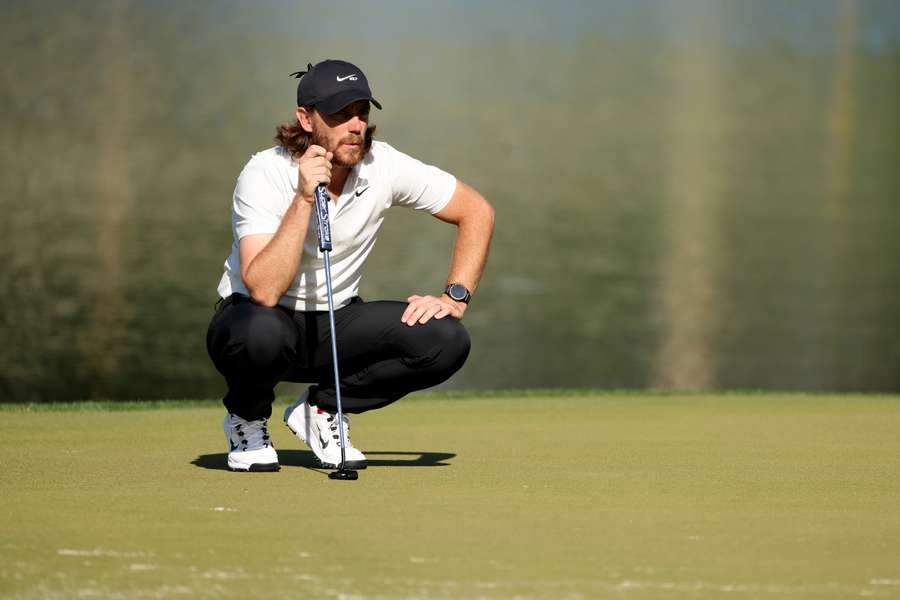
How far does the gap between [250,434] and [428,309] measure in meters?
0.64

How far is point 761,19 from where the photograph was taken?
118 meters

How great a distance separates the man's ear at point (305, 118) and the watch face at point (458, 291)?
673mm

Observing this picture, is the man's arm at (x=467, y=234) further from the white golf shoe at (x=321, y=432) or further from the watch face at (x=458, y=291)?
the white golf shoe at (x=321, y=432)

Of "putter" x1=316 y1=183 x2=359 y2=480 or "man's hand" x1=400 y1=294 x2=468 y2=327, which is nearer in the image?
"putter" x1=316 y1=183 x2=359 y2=480

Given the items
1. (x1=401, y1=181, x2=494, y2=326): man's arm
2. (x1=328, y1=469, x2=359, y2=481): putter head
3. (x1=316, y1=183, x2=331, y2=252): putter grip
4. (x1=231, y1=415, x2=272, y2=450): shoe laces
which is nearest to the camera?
(x1=328, y1=469, x2=359, y2=481): putter head

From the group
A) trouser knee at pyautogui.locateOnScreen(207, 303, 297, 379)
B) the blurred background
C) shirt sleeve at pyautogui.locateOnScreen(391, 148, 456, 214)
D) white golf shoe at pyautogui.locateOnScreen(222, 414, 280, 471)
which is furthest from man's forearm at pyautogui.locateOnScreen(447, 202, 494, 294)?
the blurred background

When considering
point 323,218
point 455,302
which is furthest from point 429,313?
point 323,218

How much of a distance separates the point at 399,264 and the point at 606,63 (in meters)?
82.3

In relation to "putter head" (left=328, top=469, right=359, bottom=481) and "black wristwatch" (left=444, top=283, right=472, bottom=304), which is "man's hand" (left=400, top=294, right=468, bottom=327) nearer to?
"black wristwatch" (left=444, top=283, right=472, bottom=304)

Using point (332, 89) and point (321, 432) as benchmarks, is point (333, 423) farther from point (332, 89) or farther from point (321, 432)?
point (332, 89)

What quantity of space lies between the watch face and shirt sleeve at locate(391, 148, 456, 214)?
24cm

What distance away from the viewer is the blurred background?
→ 18.4 metres

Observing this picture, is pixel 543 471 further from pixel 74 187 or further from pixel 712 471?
pixel 74 187

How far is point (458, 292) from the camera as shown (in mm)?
6020
